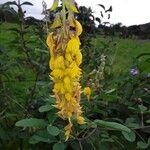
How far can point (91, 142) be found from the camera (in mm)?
2713

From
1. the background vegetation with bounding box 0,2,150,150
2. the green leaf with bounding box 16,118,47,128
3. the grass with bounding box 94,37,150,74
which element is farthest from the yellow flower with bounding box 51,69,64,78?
the grass with bounding box 94,37,150,74

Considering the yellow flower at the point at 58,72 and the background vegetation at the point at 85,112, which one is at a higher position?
the yellow flower at the point at 58,72

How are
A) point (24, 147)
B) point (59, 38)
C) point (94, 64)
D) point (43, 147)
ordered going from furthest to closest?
1. point (94, 64)
2. point (24, 147)
3. point (43, 147)
4. point (59, 38)

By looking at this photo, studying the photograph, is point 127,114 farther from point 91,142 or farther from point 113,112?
point 91,142

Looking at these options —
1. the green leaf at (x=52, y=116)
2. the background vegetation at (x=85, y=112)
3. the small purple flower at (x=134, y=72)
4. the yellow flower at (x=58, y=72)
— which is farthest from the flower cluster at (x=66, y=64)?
the small purple flower at (x=134, y=72)

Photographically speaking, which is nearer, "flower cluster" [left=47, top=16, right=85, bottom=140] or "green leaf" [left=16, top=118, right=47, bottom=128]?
"flower cluster" [left=47, top=16, right=85, bottom=140]

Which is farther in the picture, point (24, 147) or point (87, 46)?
point (87, 46)

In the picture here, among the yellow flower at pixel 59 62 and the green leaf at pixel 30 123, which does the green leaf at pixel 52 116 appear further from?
the yellow flower at pixel 59 62

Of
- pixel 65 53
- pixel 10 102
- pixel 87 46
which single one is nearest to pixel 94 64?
pixel 87 46

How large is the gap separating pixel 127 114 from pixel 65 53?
6.94 ft

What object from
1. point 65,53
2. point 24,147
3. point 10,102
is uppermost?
point 65,53

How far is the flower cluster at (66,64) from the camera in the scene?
1359 mm

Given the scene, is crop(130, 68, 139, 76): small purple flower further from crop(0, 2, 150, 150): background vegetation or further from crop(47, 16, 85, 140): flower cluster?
crop(47, 16, 85, 140): flower cluster

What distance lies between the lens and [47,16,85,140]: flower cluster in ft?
4.46
